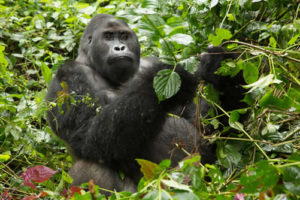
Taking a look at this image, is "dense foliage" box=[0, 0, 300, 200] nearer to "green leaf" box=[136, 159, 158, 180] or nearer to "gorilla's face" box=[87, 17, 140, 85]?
"green leaf" box=[136, 159, 158, 180]

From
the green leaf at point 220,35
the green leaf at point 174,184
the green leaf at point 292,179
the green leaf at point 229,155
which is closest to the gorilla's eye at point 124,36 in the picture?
the green leaf at point 229,155

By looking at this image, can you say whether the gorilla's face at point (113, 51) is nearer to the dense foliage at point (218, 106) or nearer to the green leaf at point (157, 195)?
the dense foliage at point (218, 106)

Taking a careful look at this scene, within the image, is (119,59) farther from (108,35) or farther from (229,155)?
(229,155)

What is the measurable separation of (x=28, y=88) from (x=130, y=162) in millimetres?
2049

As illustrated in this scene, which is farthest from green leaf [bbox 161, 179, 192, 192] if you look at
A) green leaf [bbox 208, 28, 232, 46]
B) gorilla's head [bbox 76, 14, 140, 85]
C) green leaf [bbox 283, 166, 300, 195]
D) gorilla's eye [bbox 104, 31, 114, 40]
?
gorilla's eye [bbox 104, 31, 114, 40]

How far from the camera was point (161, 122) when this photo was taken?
273 centimetres

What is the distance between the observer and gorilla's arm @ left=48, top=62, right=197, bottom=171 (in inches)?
104

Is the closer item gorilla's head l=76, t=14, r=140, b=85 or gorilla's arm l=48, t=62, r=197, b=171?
gorilla's arm l=48, t=62, r=197, b=171

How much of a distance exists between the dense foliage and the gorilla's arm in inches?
8.8

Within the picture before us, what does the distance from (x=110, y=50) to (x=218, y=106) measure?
68.7 inches

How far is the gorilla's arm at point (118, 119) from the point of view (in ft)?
8.63

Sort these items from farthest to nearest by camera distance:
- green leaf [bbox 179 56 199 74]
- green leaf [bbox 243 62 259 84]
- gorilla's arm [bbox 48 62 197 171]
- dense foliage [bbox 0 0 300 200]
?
gorilla's arm [bbox 48 62 197 171], green leaf [bbox 179 56 199 74], green leaf [bbox 243 62 259 84], dense foliage [bbox 0 0 300 200]

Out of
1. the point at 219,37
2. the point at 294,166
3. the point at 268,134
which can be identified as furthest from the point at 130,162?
the point at 294,166

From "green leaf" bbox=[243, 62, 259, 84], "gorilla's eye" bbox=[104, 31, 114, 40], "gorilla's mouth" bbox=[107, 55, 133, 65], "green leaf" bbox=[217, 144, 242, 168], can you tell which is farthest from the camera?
"gorilla's eye" bbox=[104, 31, 114, 40]
